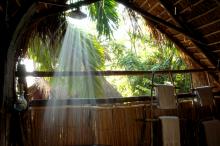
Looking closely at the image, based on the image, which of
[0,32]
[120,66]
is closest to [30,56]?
[0,32]

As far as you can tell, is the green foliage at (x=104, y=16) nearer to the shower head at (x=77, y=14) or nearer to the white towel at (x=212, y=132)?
the shower head at (x=77, y=14)

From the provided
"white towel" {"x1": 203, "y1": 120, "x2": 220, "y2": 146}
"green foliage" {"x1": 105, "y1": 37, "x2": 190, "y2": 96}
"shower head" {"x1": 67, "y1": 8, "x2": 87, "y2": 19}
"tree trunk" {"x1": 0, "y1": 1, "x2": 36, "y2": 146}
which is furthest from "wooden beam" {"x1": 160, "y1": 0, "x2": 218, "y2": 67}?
"green foliage" {"x1": 105, "y1": 37, "x2": 190, "y2": 96}

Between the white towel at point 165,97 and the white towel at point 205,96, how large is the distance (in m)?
0.43

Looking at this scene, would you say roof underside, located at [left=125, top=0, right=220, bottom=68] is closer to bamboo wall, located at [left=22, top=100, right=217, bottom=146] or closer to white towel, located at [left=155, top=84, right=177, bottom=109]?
white towel, located at [left=155, top=84, right=177, bottom=109]

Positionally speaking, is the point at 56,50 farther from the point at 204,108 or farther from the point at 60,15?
the point at 204,108

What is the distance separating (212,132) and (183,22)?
1702 mm

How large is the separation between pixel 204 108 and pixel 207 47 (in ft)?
3.10

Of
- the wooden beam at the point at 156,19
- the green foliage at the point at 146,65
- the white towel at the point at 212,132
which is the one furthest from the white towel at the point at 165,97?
the green foliage at the point at 146,65

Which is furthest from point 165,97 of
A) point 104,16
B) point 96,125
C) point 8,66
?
point 8,66

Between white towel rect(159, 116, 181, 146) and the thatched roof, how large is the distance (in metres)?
1.14

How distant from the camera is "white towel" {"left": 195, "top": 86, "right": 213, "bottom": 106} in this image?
4.31m

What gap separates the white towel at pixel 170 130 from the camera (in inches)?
161

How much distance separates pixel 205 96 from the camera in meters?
4.33

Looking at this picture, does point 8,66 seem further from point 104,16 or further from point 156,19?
point 156,19
